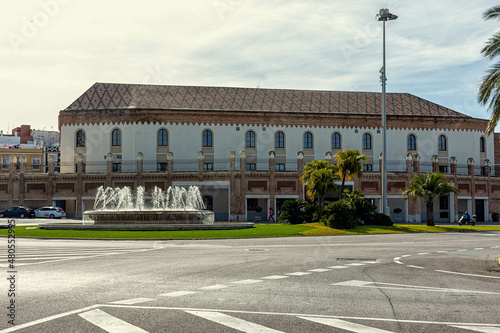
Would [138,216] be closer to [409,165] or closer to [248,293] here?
[248,293]

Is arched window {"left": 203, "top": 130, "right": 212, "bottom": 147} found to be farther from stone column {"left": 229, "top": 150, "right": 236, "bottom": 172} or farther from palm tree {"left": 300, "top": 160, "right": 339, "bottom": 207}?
palm tree {"left": 300, "top": 160, "right": 339, "bottom": 207}

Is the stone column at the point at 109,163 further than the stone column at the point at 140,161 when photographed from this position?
No

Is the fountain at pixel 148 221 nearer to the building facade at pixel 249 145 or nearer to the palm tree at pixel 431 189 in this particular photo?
the palm tree at pixel 431 189

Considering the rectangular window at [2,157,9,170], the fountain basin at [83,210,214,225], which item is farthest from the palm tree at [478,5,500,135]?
the rectangular window at [2,157,9,170]

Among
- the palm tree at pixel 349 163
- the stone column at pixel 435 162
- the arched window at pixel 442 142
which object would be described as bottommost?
the palm tree at pixel 349 163

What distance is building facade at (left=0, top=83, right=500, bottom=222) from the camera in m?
54.3

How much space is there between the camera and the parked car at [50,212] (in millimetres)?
51219

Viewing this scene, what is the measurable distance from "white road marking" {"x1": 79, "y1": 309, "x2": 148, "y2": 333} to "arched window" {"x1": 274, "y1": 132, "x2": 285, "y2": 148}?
176 ft

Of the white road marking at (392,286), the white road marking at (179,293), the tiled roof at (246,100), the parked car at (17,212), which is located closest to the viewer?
the white road marking at (179,293)

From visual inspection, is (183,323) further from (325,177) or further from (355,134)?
(355,134)

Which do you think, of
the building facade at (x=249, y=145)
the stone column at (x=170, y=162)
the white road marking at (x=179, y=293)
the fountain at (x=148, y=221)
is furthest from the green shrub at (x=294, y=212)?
the white road marking at (x=179, y=293)

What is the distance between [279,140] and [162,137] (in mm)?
13736

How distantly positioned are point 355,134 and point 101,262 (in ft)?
168

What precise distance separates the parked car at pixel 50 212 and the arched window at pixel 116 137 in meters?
10.4
